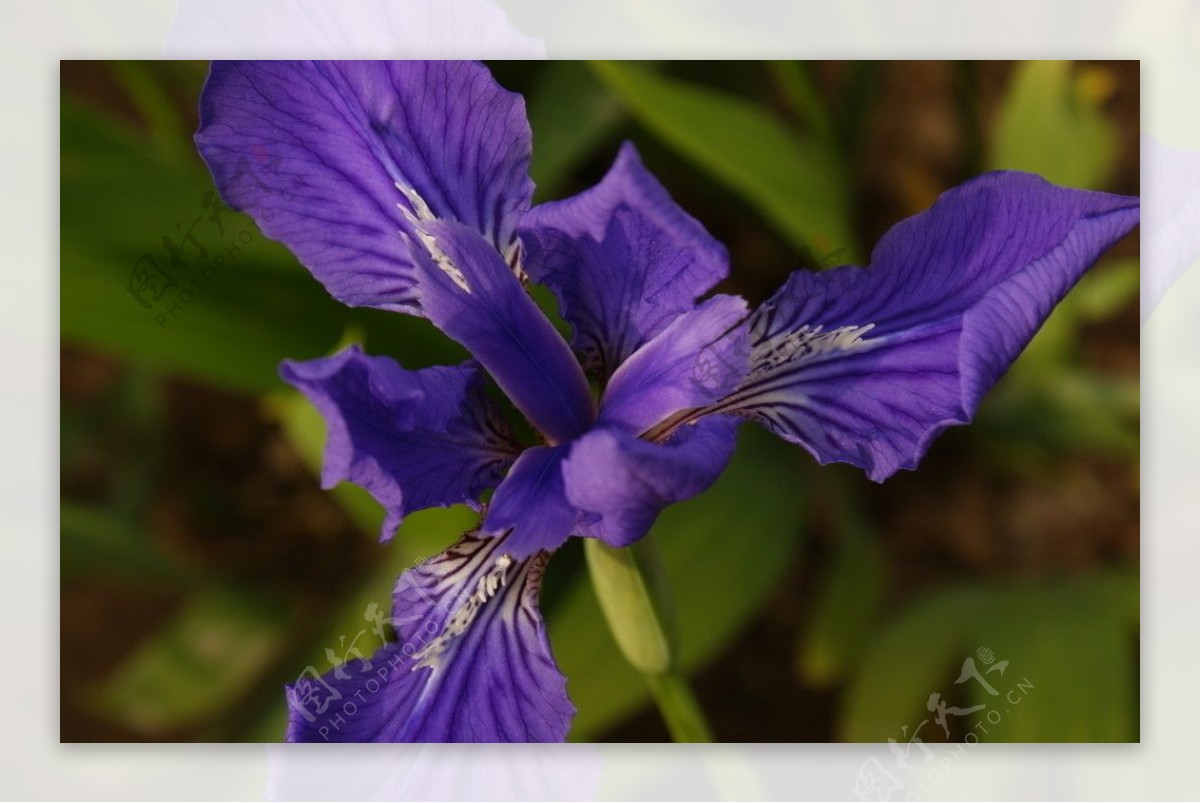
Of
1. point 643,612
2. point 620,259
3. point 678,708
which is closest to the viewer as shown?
point 620,259

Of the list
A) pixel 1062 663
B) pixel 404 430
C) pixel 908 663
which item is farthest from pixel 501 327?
pixel 1062 663

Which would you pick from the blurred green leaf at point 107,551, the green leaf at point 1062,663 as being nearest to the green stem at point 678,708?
the green leaf at point 1062,663

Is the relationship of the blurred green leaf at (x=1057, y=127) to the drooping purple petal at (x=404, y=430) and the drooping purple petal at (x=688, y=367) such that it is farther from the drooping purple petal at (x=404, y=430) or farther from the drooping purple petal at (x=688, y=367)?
the drooping purple petal at (x=404, y=430)

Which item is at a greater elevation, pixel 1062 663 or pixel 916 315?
pixel 916 315

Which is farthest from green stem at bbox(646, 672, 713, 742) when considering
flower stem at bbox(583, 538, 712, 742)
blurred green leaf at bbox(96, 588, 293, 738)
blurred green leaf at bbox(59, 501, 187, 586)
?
blurred green leaf at bbox(59, 501, 187, 586)

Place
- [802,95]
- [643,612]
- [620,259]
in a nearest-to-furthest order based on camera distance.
Result: [620,259], [643,612], [802,95]

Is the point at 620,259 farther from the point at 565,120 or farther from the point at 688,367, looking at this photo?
the point at 565,120

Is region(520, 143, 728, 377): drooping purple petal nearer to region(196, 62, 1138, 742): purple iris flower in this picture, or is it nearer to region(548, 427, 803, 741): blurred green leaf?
region(196, 62, 1138, 742): purple iris flower
